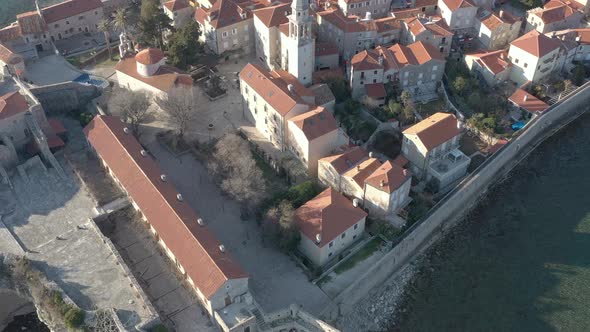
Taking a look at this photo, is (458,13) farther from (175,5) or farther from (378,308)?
(378,308)

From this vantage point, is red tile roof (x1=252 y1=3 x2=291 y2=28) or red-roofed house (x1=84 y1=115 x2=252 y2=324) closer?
red-roofed house (x1=84 y1=115 x2=252 y2=324)

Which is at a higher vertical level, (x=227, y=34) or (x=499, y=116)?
(x=227, y=34)

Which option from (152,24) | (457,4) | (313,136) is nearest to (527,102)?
(457,4)

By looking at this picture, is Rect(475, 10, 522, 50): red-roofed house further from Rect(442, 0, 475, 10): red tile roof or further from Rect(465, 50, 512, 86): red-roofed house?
Rect(465, 50, 512, 86): red-roofed house

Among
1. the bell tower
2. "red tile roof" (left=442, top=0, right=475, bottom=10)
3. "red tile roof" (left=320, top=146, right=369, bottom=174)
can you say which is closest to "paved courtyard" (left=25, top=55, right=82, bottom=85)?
the bell tower

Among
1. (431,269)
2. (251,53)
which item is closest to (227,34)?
(251,53)

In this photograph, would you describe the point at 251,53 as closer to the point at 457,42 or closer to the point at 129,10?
the point at 129,10
